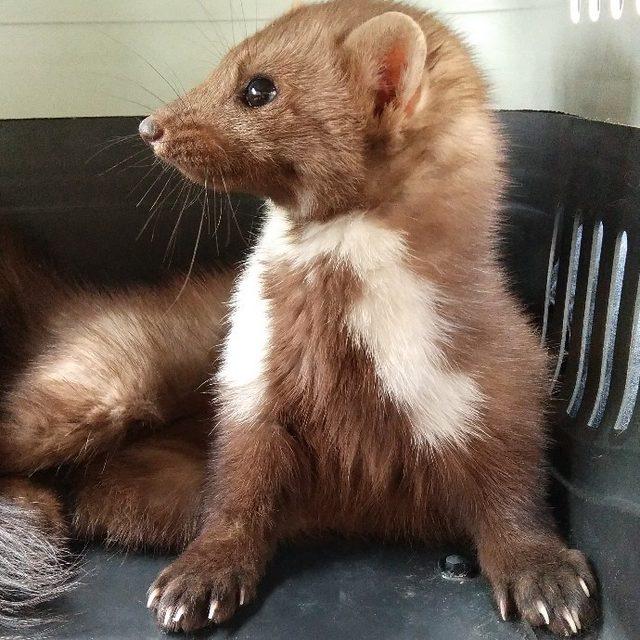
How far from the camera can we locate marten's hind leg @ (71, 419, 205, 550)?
1091mm

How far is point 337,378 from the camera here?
0.92 m

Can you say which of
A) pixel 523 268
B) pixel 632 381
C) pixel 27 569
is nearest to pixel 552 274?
pixel 523 268

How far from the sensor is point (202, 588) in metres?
0.92

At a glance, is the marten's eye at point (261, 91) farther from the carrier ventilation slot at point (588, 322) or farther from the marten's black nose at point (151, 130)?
the carrier ventilation slot at point (588, 322)

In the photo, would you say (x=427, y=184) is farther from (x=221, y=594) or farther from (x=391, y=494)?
(x=221, y=594)

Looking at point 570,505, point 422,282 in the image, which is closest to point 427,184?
point 422,282

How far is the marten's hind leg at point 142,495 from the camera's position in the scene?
109 centimetres

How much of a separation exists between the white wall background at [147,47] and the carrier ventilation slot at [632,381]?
48 centimetres

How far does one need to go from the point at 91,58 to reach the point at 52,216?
279 mm

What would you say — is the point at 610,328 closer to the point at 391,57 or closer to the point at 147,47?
the point at 391,57

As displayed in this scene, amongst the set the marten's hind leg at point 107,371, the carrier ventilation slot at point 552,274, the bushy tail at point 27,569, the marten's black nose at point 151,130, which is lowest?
the bushy tail at point 27,569

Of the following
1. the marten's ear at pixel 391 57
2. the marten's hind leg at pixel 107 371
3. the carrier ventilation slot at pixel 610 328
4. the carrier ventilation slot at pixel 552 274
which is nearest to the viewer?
the marten's ear at pixel 391 57

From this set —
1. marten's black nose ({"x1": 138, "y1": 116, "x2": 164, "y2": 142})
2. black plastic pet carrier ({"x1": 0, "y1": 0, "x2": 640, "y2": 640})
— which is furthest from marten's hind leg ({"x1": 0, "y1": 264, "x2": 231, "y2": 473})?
marten's black nose ({"x1": 138, "y1": 116, "x2": 164, "y2": 142})

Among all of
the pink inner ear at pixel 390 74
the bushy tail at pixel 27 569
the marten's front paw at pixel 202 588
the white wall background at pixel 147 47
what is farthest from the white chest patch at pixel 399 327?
the white wall background at pixel 147 47
